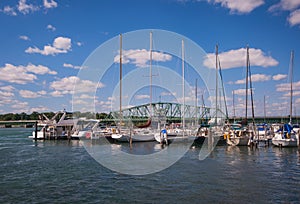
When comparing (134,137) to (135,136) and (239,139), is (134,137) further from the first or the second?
(239,139)

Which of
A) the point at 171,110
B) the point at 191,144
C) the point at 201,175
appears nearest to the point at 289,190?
the point at 201,175

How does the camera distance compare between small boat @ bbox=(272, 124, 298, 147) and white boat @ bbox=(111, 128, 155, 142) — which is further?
white boat @ bbox=(111, 128, 155, 142)

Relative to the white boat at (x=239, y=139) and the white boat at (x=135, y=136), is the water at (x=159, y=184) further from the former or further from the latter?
the white boat at (x=135, y=136)

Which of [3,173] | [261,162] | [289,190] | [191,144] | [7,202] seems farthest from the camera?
[191,144]

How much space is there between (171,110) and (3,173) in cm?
17321

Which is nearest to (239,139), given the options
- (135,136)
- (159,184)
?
(135,136)

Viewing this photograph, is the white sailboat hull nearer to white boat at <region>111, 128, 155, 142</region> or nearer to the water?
white boat at <region>111, 128, 155, 142</region>

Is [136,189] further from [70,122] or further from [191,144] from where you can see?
[70,122]

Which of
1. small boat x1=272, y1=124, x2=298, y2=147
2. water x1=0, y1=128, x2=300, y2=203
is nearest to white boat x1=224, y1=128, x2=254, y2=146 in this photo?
small boat x1=272, y1=124, x2=298, y2=147

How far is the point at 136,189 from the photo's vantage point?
1673cm

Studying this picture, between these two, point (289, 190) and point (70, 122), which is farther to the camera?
point (70, 122)

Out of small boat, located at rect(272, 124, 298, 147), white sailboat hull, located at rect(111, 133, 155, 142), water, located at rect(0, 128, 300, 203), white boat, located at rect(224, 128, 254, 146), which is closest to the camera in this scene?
water, located at rect(0, 128, 300, 203)

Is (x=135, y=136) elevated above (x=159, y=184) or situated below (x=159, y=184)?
above

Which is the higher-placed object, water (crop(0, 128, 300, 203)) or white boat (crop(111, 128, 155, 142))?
white boat (crop(111, 128, 155, 142))
